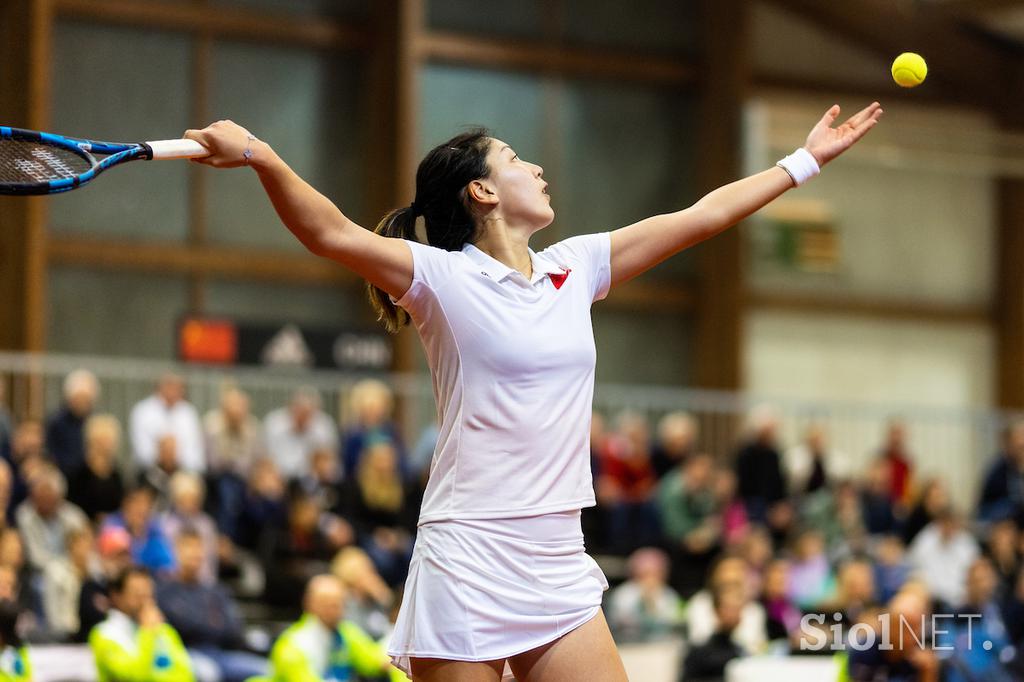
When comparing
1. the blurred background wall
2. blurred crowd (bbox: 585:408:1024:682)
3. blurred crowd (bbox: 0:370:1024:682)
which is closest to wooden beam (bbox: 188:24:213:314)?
the blurred background wall

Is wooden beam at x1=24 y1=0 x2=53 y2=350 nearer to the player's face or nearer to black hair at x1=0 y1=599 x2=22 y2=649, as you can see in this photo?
black hair at x1=0 y1=599 x2=22 y2=649

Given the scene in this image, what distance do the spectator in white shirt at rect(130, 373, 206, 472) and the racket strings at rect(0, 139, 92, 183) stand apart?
9.19m

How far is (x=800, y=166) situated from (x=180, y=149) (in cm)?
177

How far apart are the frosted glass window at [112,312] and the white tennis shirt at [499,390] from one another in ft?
45.2

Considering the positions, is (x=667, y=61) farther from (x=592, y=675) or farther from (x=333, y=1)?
(x=592, y=675)

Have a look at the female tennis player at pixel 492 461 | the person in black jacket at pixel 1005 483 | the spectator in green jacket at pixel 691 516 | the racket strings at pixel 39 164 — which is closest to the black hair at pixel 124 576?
the spectator in green jacket at pixel 691 516

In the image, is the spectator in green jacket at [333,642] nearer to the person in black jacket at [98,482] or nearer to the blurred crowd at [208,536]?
the blurred crowd at [208,536]

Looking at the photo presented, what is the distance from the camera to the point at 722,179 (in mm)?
20594

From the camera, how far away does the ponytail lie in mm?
4102

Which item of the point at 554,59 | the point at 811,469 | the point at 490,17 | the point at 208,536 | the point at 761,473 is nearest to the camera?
the point at 208,536

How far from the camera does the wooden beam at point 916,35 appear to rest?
2120cm

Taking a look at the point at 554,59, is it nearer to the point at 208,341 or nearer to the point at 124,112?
the point at 124,112

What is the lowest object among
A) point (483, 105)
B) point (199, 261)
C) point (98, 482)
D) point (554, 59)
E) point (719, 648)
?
point (719, 648)

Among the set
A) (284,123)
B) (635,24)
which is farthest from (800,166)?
(635,24)
